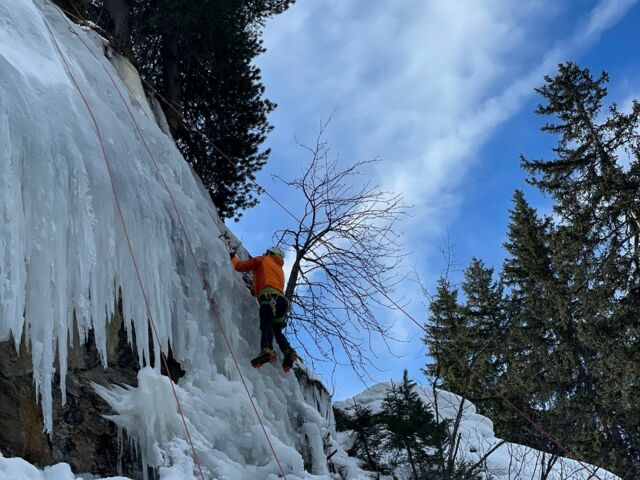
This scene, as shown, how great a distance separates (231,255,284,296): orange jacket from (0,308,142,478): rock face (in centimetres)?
146

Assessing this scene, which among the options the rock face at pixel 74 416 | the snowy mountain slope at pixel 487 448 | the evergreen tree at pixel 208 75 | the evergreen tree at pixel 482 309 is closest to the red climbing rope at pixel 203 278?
the rock face at pixel 74 416

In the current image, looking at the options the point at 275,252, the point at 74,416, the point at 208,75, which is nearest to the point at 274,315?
the point at 275,252

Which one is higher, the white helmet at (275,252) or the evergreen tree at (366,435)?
the white helmet at (275,252)

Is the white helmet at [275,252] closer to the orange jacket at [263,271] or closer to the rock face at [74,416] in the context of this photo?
the orange jacket at [263,271]

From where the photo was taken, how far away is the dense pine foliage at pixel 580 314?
10484mm

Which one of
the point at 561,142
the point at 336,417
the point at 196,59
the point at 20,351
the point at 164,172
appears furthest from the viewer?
the point at 561,142

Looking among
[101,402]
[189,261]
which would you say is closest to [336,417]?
[189,261]

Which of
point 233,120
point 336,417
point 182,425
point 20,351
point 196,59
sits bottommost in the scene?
point 182,425

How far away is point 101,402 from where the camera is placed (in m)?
3.99

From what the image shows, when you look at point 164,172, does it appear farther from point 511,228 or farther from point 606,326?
point 511,228

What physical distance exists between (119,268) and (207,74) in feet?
21.1

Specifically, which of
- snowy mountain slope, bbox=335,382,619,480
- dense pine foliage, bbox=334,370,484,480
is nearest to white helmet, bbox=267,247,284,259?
dense pine foliage, bbox=334,370,484,480

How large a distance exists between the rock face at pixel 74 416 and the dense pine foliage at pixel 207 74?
5125 millimetres

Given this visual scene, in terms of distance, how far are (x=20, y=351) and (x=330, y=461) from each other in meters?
3.75
